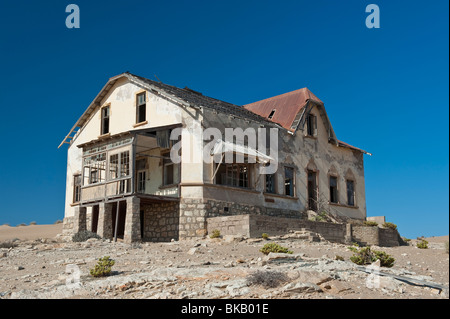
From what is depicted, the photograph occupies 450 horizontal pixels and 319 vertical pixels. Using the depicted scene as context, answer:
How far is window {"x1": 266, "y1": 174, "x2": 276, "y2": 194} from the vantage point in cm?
2729

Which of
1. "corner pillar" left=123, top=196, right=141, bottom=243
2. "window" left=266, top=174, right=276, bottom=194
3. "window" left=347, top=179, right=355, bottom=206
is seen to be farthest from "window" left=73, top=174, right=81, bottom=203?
"window" left=347, top=179, right=355, bottom=206

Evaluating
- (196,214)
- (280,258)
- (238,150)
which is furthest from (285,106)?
(280,258)

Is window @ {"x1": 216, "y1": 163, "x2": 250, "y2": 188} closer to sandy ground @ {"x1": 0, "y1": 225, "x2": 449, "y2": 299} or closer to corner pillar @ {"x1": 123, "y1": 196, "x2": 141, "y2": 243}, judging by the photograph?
corner pillar @ {"x1": 123, "y1": 196, "x2": 141, "y2": 243}

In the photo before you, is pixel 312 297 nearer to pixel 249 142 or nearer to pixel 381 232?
pixel 249 142

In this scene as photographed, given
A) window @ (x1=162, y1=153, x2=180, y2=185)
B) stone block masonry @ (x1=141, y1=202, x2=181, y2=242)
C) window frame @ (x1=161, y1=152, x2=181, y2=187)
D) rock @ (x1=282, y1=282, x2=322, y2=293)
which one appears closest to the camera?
rock @ (x1=282, y1=282, x2=322, y2=293)

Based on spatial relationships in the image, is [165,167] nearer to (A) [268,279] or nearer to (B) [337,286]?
(A) [268,279]

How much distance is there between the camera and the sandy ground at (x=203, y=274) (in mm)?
11109

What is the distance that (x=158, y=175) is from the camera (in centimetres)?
2612

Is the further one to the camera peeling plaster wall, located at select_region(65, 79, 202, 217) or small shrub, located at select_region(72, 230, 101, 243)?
peeling plaster wall, located at select_region(65, 79, 202, 217)

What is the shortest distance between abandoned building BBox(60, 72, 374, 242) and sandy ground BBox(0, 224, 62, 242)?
3.14m

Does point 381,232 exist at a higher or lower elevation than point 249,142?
lower

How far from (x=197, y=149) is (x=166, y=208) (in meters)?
3.17

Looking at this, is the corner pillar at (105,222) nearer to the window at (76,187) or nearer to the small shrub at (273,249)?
the window at (76,187)
